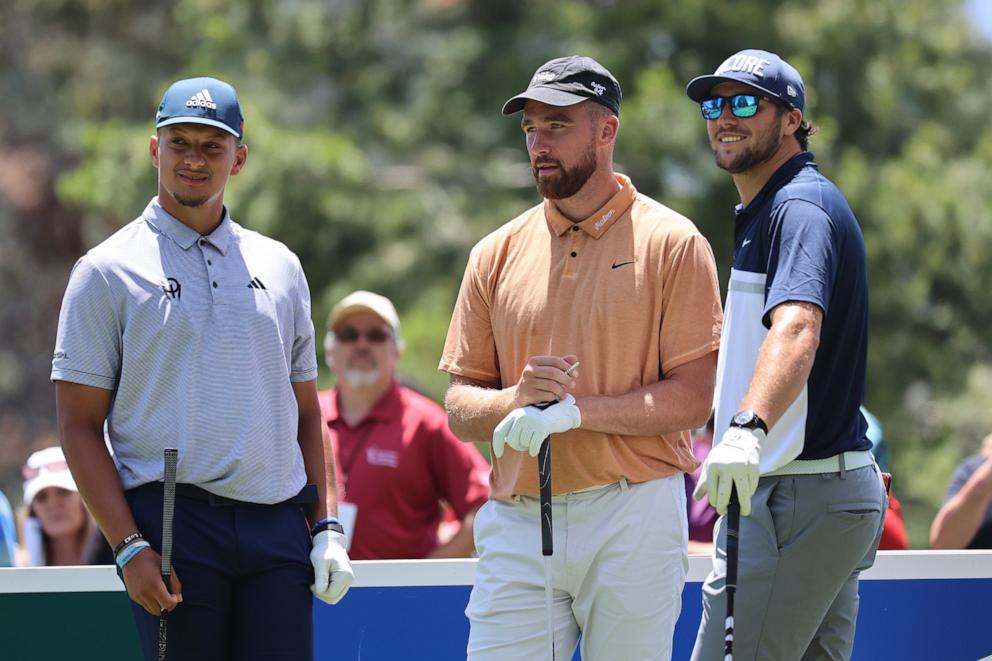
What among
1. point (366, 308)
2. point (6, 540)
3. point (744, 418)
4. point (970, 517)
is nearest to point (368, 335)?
point (366, 308)

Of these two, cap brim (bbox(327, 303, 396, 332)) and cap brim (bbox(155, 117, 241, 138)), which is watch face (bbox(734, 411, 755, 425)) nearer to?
cap brim (bbox(155, 117, 241, 138))

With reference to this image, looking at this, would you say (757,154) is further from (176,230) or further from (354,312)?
(354,312)

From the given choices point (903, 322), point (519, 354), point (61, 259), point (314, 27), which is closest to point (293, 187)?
point (314, 27)

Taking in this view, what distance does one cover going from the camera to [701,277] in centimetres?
409

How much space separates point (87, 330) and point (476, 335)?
1117 mm

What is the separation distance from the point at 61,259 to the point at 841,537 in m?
18.9

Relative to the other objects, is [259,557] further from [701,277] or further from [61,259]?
[61,259]

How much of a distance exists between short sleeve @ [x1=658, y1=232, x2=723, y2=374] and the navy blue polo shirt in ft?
0.18

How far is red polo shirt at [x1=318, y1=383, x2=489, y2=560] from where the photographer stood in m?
6.54

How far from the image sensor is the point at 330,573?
13.0ft

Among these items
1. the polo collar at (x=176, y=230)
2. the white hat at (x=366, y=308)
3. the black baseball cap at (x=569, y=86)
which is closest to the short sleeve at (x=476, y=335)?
the black baseball cap at (x=569, y=86)

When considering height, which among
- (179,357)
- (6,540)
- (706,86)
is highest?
(706,86)

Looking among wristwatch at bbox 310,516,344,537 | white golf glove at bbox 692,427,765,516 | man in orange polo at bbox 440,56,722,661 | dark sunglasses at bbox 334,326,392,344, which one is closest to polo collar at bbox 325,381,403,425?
dark sunglasses at bbox 334,326,392,344

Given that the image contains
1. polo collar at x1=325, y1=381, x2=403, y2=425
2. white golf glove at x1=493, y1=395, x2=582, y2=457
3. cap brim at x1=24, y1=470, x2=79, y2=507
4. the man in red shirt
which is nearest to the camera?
white golf glove at x1=493, y1=395, x2=582, y2=457
